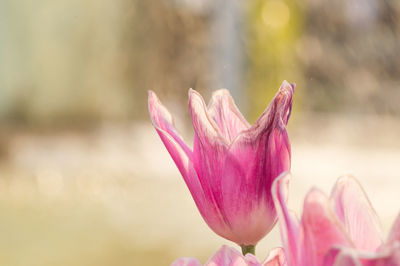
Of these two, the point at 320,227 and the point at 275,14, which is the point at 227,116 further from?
the point at 275,14

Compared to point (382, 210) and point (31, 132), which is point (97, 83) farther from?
point (382, 210)

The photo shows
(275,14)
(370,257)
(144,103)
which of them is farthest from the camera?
(144,103)

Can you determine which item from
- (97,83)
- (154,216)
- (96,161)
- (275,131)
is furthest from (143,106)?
(275,131)

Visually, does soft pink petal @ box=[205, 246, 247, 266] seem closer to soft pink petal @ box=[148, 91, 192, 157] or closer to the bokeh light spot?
soft pink petal @ box=[148, 91, 192, 157]

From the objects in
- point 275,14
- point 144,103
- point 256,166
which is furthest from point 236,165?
point 144,103

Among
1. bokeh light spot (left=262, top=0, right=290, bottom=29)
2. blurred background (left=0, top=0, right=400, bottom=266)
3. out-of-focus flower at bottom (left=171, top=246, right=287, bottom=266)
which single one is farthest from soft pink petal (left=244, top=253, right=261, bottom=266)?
bokeh light spot (left=262, top=0, right=290, bottom=29)
